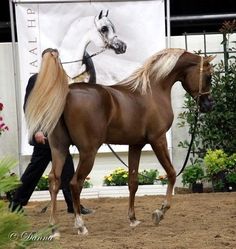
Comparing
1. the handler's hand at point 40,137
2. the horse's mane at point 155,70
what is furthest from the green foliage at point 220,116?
the handler's hand at point 40,137

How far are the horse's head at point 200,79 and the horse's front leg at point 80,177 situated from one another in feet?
4.38

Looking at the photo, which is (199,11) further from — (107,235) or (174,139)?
(107,235)

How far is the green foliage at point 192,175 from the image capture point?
9.16 meters

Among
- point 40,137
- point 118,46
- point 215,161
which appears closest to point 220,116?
point 215,161

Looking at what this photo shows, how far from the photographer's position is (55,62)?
6.03 meters

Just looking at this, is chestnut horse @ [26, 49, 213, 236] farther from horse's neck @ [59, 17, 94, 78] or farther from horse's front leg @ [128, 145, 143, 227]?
horse's neck @ [59, 17, 94, 78]

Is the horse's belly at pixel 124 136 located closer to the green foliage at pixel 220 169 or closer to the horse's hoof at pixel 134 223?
the horse's hoof at pixel 134 223

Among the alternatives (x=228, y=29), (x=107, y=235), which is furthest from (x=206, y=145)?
(x=107, y=235)

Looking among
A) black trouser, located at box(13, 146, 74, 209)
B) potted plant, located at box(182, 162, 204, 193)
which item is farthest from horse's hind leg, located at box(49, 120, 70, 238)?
potted plant, located at box(182, 162, 204, 193)

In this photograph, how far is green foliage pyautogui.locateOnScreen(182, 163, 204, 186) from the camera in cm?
916

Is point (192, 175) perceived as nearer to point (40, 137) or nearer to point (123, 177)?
point (123, 177)

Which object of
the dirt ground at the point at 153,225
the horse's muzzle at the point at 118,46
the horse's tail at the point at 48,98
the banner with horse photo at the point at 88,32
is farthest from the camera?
the horse's muzzle at the point at 118,46

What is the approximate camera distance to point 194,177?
917 cm

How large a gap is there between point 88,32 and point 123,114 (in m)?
3.09
